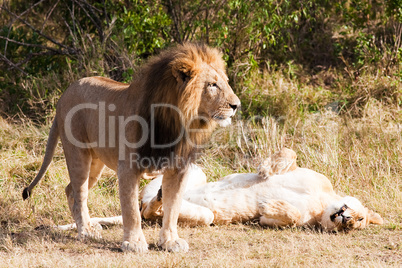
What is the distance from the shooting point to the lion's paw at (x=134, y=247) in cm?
396

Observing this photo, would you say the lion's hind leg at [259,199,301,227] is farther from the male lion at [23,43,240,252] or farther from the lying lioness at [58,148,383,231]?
the male lion at [23,43,240,252]

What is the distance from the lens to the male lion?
3.82 meters

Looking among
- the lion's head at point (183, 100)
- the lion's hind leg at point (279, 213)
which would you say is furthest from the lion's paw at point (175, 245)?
the lion's hind leg at point (279, 213)

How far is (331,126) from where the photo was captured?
278 inches

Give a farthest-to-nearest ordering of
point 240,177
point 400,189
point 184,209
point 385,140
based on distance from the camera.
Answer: point 385,140 < point 400,189 < point 240,177 < point 184,209

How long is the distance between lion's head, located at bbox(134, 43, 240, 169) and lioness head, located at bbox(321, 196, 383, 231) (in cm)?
142

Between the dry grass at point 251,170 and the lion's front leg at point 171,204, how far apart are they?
116mm

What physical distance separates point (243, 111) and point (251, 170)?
1.78 metres

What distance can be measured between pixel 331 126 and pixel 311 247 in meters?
3.22

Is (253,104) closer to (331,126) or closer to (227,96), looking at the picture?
(331,126)

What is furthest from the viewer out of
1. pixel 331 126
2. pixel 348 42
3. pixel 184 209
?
pixel 348 42

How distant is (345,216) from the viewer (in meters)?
4.53

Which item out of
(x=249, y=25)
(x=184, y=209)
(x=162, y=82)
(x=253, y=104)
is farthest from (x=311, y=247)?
(x=249, y=25)

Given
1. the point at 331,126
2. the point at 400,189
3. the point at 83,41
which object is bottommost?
the point at 400,189
